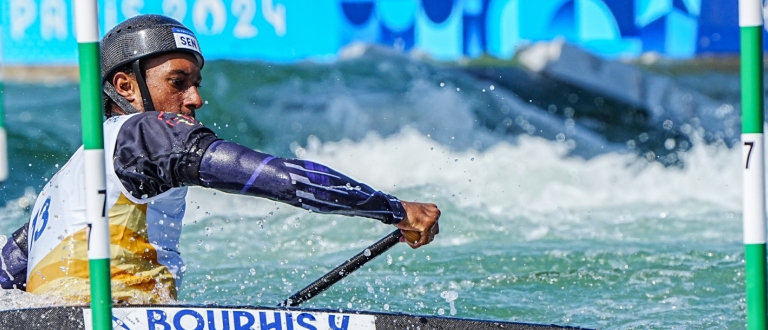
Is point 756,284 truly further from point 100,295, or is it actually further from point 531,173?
point 531,173

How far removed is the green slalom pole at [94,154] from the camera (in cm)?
206

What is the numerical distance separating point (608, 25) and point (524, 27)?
0.82 m

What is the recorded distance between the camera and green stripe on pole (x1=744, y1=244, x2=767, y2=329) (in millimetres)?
2158

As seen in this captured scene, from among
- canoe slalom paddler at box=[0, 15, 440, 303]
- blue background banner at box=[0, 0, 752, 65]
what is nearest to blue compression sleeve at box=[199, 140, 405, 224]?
canoe slalom paddler at box=[0, 15, 440, 303]

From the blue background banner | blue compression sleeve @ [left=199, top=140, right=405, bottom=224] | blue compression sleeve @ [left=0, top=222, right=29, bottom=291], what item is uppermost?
the blue background banner

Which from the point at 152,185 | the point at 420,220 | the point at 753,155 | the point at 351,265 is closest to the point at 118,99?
the point at 152,185

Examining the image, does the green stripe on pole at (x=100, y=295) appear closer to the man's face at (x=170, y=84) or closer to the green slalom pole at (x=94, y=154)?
the green slalom pole at (x=94, y=154)

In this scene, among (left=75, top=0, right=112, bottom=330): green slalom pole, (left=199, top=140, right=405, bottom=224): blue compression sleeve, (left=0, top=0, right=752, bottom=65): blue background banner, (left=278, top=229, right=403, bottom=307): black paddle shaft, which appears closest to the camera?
(left=75, top=0, right=112, bottom=330): green slalom pole

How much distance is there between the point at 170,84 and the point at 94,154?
3.11 ft

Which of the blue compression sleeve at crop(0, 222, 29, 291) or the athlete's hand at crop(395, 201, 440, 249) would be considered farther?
the blue compression sleeve at crop(0, 222, 29, 291)

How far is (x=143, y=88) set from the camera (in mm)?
3010

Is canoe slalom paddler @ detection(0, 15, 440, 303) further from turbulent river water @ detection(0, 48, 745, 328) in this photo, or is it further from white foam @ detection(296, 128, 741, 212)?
white foam @ detection(296, 128, 741, 212)

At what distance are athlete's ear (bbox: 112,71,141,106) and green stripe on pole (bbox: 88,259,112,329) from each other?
0.98 m

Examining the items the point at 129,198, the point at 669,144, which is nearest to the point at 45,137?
the point at 669,144
